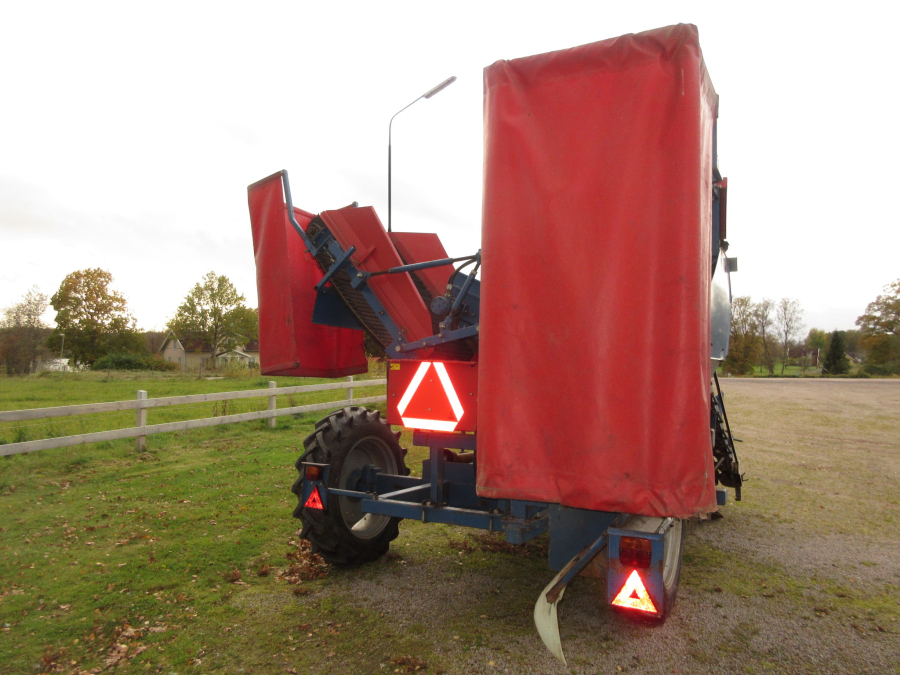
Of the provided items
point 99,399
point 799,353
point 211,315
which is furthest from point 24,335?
point 799,353

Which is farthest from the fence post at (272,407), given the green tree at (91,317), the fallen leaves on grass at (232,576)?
the green tree at (91,317)

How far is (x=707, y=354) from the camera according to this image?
95.3 inches

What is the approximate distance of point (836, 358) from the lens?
204 feet

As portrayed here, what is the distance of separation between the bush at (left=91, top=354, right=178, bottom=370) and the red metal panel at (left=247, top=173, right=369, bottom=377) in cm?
4683

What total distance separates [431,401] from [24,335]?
158 ft

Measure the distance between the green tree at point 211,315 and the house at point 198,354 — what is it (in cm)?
144

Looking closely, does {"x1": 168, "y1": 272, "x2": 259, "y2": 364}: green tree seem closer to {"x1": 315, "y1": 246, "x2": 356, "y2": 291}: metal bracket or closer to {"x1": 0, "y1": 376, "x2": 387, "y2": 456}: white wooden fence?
{"x1": 0, "y1": 376, "x2": 387, "y2": 456}: white wooden fence

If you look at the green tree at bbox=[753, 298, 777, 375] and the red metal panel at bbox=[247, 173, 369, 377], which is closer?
the red metal panel at bbox=[247, 173, 369, 377]

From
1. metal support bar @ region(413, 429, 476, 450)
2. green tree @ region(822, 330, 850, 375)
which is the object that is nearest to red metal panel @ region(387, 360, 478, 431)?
metal support bar @ region(413, 429, 476, 450)

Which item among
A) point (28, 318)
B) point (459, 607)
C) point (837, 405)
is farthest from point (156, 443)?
point (28, 318)

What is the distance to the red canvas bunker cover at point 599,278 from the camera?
7.36 feet

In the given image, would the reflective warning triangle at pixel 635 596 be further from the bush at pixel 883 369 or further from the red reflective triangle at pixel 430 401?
the bush at pixel 883 369

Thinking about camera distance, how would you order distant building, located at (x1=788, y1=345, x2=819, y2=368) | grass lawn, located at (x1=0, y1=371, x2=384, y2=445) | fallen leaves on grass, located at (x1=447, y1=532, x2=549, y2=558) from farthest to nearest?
distant building, located at (x1=788, y1=345, x2=819, y2=368)
grass lawn, located at (x1=0, y1=371, x2=384, y2=445)
fallen leaves on grass, located at (x1=447, y1=532, x2=549, y2=558)

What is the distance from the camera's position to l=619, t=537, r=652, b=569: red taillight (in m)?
2.52
